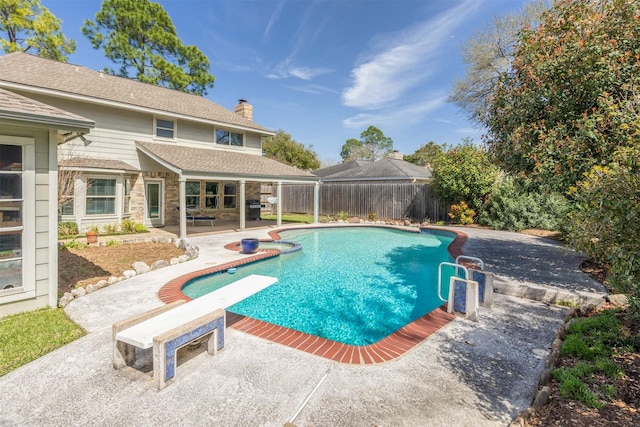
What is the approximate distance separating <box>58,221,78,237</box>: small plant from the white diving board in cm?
1051

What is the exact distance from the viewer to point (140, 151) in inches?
562

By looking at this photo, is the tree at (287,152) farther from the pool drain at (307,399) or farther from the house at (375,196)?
the pool drain at (307,399)

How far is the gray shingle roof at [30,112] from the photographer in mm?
4488

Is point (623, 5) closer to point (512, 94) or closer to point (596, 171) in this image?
point (512, 94)

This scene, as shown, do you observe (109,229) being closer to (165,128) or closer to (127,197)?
(127,197)

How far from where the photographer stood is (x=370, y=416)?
2850 millimetres

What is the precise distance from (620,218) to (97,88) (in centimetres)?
1762

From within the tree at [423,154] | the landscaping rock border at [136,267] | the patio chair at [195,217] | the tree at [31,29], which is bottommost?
the landscaping rock border at [136,267]

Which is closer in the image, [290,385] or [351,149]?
[290,385]

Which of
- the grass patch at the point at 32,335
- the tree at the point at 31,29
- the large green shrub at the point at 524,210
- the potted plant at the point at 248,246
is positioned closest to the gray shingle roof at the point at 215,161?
the potted plant at the point at 248,246

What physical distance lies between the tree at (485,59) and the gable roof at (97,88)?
14.4 metres

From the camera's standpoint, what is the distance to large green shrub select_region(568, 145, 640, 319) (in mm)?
3057

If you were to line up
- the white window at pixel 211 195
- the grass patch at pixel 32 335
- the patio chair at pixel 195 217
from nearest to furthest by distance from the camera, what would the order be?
the grass patch at pixel 32 335 < the patio chair at pixel 195 217 < the white window at pixel 211 195

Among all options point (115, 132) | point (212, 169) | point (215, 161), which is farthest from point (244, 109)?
point (212, 169)
